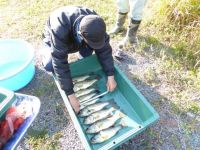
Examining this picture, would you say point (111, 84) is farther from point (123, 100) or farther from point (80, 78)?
point (80, 78)

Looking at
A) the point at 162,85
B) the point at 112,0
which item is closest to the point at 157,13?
the point at 112,0

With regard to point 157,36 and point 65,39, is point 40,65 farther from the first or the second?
point 157,36

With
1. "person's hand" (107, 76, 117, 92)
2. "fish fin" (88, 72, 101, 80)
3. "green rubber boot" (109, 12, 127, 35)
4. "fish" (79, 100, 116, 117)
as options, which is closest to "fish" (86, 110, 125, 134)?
"fish" (79, 100, 116, 117)

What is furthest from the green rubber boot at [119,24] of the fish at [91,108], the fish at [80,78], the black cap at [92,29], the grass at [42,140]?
the grass at [42,140]

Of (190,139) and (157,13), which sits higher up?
(157,13)

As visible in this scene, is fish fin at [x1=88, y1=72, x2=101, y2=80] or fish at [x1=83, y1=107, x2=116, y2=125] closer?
fish at [x1=83, y1=107, x2=116, y2=125]

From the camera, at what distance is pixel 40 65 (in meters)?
3.82

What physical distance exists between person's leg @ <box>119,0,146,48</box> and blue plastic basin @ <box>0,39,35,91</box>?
4.10 ft

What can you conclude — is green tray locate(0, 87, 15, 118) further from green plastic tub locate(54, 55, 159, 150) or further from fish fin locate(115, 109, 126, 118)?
fish fin locate(115, 109, 126, 118)

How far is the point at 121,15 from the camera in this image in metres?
4.05

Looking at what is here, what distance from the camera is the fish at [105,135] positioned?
9.18 feet

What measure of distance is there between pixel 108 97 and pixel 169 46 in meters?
1.29

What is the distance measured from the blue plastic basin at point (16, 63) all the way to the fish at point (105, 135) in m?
1.09

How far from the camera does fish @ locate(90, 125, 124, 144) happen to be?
110 inches
